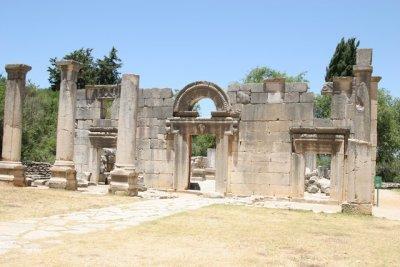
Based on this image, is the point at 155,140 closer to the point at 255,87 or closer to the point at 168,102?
the point at 168,102

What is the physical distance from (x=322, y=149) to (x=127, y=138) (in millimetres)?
7290

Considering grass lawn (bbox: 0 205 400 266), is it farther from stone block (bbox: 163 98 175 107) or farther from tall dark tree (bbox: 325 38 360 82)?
tall dark tree (bbox: 325 38 360 82)

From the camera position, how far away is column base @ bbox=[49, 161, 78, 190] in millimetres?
15867

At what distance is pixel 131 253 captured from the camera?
21.4ft

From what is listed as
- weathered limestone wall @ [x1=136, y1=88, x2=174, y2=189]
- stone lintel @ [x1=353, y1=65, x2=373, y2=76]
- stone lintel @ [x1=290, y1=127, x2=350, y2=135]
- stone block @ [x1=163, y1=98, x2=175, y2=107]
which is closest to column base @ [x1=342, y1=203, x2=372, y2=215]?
stone lintel @ [x1=353, y1=65, x2=373, y2=76]

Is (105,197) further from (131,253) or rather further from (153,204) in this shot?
(131,253)

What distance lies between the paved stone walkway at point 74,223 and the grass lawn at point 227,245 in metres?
0.35

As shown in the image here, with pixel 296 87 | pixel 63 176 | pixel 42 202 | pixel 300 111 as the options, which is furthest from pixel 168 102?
pixel 42 202

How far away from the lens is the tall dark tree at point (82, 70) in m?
45.5

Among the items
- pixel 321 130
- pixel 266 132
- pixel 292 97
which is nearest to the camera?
pixel 321 130

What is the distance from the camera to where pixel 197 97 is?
19.8 m

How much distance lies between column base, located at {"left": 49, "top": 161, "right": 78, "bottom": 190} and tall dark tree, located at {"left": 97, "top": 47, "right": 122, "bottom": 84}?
30.7 metres

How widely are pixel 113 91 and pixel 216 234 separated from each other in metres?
14.4

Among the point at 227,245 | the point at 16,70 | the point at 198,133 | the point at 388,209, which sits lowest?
the point at 388,209
